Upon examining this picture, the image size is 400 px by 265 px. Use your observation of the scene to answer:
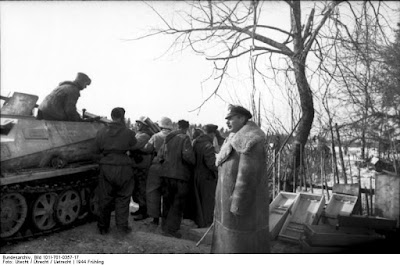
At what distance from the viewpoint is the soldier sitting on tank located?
17.5ft

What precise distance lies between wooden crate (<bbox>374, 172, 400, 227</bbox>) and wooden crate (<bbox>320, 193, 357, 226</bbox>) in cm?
37

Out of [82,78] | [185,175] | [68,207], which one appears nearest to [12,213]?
[68,207]

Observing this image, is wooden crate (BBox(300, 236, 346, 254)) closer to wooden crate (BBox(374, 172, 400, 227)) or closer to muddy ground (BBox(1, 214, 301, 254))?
muddy ground (BBox(1, 214, 301, 254))

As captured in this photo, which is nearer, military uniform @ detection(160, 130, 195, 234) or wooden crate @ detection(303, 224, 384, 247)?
wooden crate @ detection(303, 224, 384, 247)

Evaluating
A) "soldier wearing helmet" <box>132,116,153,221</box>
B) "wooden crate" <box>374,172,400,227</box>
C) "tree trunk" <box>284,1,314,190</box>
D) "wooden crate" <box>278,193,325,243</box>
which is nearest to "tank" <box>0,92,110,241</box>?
"soldier wearing helmet" <box>132,116,153,221</box>

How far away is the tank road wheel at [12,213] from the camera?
14.3ft

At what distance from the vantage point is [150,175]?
5691mm

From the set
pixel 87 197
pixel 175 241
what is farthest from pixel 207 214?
pixel 87 197

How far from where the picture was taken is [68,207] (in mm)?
5297

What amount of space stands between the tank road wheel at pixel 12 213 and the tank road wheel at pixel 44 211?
0.59 ft

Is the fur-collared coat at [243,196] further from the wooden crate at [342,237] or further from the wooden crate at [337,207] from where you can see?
the wooden crate at [337,207]

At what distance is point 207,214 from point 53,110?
3414 mm

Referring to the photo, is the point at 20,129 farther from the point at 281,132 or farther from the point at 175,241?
the point at 281,132

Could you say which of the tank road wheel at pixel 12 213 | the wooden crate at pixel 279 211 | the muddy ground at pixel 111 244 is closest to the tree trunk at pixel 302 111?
the wooden crate at pixel 279 211
